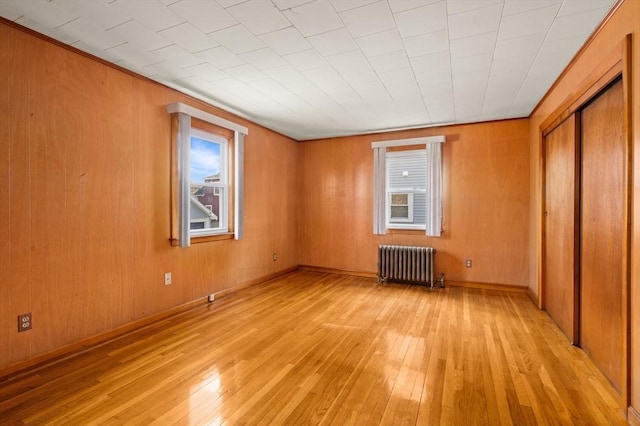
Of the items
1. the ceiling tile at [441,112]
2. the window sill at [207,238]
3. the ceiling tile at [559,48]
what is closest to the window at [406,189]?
the ceiling tile at [441,112]

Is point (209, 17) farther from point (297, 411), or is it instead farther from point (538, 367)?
point (538, 367)

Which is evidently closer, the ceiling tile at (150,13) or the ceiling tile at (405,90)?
the ceiling tile at (150,13)

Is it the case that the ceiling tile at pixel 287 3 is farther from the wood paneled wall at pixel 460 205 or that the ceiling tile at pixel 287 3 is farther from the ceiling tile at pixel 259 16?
the wood paneled wall at pixel 460 205

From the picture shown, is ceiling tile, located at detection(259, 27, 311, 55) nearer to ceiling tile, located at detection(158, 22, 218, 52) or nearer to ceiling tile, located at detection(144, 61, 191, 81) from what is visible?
ceiling tile, located at detection(158, 22, 218, 52)

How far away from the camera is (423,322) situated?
128 inches

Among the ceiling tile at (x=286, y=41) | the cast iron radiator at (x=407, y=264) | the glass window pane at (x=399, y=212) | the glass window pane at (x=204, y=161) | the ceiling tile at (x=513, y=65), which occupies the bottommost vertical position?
the cast iron radiator at (x=407, y=264)

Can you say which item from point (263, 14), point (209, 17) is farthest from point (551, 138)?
point (209, 17)

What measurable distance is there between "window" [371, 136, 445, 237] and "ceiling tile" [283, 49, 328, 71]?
101 inches

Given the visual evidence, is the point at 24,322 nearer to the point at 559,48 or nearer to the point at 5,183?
the point at 5,183

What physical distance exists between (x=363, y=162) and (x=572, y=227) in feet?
10.6

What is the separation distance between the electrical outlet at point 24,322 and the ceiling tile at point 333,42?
2.97 meters

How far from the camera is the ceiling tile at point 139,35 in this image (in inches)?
86.7

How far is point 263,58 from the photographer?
2670 mm

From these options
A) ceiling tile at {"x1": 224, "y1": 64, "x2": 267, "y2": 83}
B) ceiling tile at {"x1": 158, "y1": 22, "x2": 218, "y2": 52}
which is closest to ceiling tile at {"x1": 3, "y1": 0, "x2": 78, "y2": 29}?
ceiling tile at {"x1": 158, "y1": 22, "x2": 218, "y2": 52}
